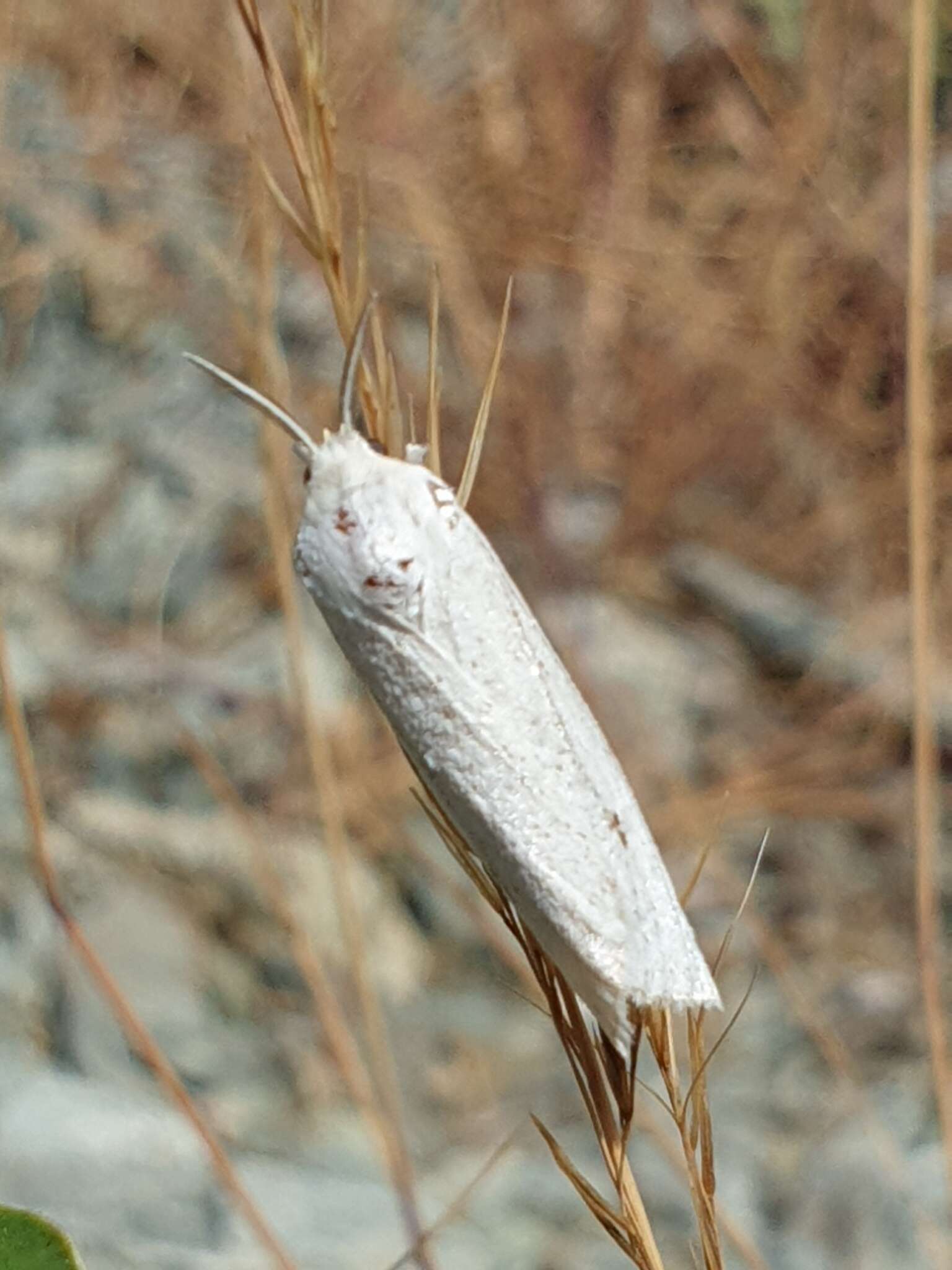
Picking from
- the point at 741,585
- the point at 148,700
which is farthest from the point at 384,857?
the point at 741,585

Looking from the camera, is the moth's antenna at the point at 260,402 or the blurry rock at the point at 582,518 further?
the blurry rock at the point at 582,518

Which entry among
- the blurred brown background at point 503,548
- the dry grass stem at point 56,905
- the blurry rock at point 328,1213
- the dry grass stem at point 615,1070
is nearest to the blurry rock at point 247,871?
the blurred brown background at point 503,548

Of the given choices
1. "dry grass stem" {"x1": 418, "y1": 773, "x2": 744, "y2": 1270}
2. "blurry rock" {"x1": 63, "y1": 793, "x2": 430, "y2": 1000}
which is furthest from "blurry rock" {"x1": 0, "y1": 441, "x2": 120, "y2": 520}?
"dry grass stem" {"x1": 418, "y1": 773, "x2": 744, "y2": 1270}

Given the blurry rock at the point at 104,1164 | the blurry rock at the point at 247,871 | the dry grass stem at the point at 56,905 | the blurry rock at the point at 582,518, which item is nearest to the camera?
the dry grass stem at the point at 56,905

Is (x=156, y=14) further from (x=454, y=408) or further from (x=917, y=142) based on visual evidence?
(x=917, y=142)

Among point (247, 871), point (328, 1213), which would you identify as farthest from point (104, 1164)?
point (247, 871)

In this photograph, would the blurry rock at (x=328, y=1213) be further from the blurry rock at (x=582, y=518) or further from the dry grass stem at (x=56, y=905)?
the blurry rock at (x=582, y=518)

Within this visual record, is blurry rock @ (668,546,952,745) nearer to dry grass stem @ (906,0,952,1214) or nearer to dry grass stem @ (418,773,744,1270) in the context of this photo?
dry grass stem @ (906,0,952,1214)
